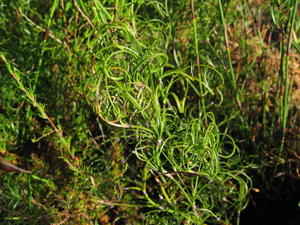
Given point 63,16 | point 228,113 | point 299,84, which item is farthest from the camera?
point 299,84

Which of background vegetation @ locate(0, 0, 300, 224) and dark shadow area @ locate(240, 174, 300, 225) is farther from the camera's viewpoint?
dark shadow area @ locate(240, 174, 300, 225)

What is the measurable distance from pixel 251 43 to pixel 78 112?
632 mm

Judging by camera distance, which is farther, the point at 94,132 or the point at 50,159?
the point at 94,132

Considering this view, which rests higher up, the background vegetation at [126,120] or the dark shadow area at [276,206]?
the background vegetation at [126,120]

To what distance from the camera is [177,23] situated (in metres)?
1.17

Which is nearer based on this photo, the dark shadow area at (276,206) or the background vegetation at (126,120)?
the background vegetation at (126,120)

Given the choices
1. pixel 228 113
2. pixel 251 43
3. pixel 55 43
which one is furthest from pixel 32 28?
pixel 251 43

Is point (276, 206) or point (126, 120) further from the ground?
point (126, 120)

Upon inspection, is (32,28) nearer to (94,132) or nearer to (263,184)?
(94,132)

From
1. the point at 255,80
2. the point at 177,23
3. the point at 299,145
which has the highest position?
the point at 177,23

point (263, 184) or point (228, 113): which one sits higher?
point (228, 113)

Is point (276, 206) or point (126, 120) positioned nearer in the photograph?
point (126, 120)

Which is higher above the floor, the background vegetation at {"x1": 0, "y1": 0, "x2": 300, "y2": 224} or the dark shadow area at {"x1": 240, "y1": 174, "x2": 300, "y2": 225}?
the background vegetation at {"x1": 0, "y1": 0, "x2": 300, "y2": 224}

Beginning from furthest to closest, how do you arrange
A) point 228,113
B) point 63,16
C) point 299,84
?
1. point 299,84
2. point 228,113
3. point 63,16
